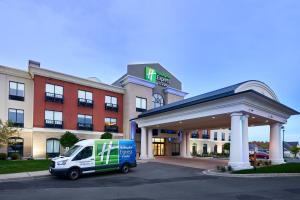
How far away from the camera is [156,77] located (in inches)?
1781

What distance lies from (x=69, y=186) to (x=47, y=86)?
22.1 m

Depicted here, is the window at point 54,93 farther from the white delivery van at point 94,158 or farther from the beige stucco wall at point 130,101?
the white delivery van at point 94,158

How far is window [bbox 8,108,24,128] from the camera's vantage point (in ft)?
105

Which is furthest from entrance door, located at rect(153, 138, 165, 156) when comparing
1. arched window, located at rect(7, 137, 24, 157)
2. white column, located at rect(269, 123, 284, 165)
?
white column, located at rect(269, 123, 284, 165)

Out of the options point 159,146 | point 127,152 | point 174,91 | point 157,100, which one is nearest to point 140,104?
point 157,100

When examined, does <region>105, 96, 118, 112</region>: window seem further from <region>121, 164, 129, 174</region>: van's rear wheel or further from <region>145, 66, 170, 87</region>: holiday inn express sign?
<region>121, 164, 129, 174</region>: van's rear wheel

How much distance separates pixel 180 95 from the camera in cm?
4803

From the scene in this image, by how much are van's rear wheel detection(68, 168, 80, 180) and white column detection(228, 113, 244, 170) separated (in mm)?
10909

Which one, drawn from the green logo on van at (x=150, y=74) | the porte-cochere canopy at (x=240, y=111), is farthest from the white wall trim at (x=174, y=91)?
the porte-cochere canopy at (x=240, y=111)

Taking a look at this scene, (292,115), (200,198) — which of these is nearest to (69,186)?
(200,198)

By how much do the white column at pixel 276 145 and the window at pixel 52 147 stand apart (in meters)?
24.1

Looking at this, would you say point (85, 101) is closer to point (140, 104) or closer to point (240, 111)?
point (140, 104)

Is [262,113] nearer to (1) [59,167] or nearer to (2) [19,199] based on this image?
(1) [59,167]

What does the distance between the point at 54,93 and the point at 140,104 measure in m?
12.6
